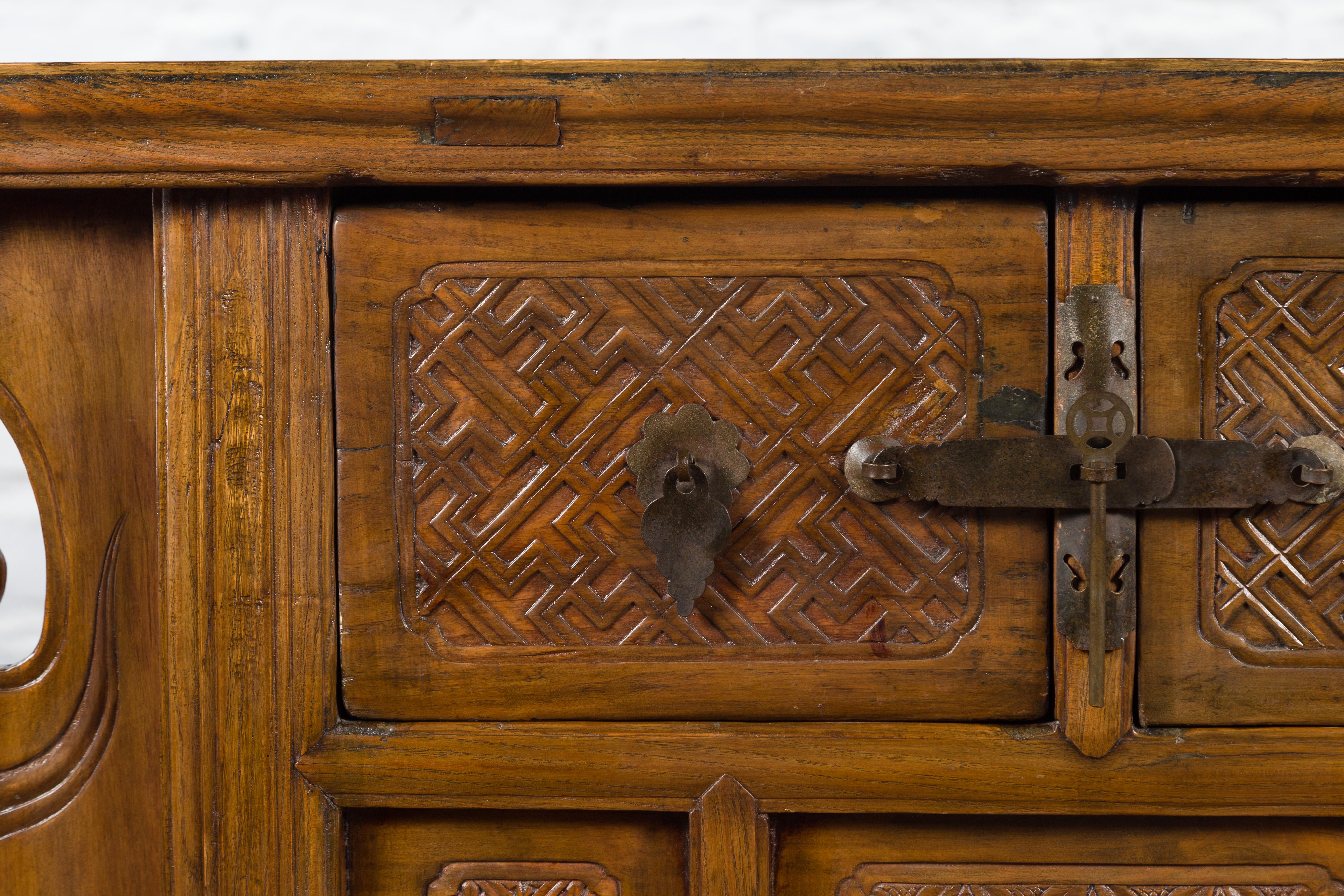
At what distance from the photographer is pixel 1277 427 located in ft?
1.86

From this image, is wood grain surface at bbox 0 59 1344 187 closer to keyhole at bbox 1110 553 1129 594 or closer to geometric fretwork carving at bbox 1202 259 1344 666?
geometric fretwork carving at bbox 1202 259 1344 666

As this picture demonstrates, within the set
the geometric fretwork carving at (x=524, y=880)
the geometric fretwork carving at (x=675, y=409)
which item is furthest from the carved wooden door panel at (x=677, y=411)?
the geometric fretwork carving at (x=524, y=880)

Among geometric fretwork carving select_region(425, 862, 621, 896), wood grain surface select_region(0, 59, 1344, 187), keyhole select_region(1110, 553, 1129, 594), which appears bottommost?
geometric fretwork carving select_region(425, 862, 621, 896)

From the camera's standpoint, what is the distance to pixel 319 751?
574 millimetres

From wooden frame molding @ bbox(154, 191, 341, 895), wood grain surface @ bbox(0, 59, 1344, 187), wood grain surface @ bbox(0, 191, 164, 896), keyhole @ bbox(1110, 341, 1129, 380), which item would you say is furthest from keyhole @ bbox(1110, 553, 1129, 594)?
wood grain surface @ bbox(0, 191, 164, 896)

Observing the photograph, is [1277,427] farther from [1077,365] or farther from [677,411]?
[677,411]

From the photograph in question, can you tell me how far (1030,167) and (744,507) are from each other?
28 centimetres

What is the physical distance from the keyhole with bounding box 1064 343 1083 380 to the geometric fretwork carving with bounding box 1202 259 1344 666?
0.08 meters

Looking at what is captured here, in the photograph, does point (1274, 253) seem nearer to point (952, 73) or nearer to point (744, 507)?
point (952, 73)

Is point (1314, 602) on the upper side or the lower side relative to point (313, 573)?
lower

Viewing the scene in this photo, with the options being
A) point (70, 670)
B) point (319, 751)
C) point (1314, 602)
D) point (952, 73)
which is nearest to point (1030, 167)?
point (952, 73)

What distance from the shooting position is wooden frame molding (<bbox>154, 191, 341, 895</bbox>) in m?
0.57

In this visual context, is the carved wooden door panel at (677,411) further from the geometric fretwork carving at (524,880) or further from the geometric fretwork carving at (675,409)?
the geometric fretwork carving at (524,880)

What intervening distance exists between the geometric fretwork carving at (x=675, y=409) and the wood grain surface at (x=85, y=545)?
207 millimetres
